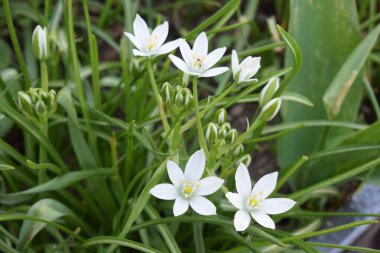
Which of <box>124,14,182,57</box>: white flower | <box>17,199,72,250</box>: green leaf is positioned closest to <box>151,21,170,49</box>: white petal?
<box>124,14,182,57</box>: white flower

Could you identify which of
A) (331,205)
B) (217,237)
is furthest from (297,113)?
(217,237)

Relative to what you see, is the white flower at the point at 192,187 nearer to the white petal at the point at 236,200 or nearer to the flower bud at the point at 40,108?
the white petal at the point at 236,200

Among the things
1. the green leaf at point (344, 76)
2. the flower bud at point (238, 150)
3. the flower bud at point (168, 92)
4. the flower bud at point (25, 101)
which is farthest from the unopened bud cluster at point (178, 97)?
the green leaf at point (344, 76)

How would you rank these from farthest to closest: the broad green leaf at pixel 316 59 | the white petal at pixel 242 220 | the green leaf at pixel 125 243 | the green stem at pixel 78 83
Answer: the broad green leaf at pixel 316 59
the green stem at pixel 78 83
the green leaf at pixel 125 243
the white petal at pixel 242 220

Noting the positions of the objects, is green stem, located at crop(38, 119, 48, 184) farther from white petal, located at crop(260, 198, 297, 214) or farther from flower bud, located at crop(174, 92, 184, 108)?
white petal, located at crop(260, 198, 297, 214)

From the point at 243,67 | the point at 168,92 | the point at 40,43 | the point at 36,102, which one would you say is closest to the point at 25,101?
the point at 36,102

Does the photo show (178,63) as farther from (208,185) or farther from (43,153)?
(43,153)

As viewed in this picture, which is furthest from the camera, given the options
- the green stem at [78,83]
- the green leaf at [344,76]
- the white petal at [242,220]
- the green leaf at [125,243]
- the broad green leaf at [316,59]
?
the broad green leaf at [316,59]

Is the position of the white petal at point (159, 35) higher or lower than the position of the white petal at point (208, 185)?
higher
